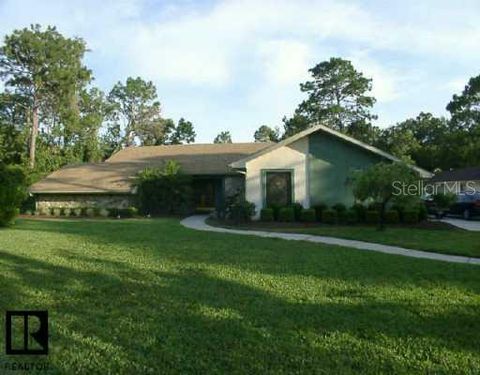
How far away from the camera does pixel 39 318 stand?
5312 millimetres

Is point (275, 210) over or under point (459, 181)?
under

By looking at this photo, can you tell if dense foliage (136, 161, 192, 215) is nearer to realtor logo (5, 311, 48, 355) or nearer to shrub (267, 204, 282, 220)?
shrub (267, 204, 282, 220)

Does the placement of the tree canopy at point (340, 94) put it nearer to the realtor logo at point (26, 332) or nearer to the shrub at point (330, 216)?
the shrub at point (330, 216)

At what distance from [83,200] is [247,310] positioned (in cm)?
2376

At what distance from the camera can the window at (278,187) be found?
21.1 metres

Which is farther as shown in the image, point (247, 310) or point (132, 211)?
point (132, 211)

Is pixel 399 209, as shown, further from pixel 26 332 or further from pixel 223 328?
pixel 26 332

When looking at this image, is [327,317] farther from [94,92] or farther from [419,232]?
[94,92]

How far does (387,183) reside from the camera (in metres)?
15.6

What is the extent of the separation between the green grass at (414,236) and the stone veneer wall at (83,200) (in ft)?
36.4

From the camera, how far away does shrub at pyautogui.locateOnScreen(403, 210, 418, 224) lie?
18.4 metres

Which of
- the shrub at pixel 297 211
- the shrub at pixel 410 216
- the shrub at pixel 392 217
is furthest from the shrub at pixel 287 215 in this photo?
the shrub at pixel 410 216

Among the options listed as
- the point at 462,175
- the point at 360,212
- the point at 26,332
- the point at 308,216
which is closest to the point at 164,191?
the point at 308,216

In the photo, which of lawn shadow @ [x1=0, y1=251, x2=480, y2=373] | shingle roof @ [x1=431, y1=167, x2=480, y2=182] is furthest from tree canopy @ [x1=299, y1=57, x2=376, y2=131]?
lawn shadow @ [x1=0, y1=251, x2=480, y2=373]
